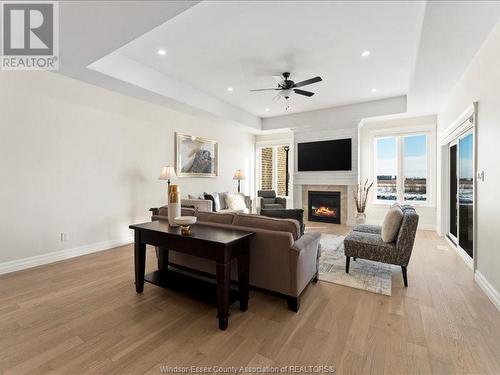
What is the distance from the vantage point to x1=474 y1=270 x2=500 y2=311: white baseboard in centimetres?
244

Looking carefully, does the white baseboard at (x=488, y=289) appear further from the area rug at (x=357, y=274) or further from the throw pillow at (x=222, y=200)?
the throw pillow at (x=222, y=200)

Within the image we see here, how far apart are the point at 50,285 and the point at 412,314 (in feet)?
12.9

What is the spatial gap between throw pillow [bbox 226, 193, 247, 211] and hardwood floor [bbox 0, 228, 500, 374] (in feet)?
11.2

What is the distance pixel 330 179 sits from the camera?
6.94 m

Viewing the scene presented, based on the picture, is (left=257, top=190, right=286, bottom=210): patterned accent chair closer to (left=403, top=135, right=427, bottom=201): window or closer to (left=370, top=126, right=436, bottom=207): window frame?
(left=370, top=126, right=436, bottom=207): window frame

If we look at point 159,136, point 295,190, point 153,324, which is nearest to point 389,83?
point 295,190

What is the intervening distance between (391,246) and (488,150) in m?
1.48

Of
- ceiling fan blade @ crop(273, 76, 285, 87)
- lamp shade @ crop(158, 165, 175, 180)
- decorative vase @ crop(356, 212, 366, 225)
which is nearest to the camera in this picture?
ceiling fan blade @ crop(273, 76, 285, 87)

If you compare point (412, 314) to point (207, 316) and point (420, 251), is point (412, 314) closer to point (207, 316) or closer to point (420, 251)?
point (207, 316)

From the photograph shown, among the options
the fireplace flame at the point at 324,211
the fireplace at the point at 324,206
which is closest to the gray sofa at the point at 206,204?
the fireplace at the point at 324,206

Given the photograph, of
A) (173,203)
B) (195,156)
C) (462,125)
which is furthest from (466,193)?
(195,156)

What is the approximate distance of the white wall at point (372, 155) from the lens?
5930 mm

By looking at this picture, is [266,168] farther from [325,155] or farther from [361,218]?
[361,218]

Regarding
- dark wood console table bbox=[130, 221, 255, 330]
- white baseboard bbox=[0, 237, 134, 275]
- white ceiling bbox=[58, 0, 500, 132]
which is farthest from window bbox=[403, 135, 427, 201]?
white baseboard bbox=[0, 237, 134, 275]
